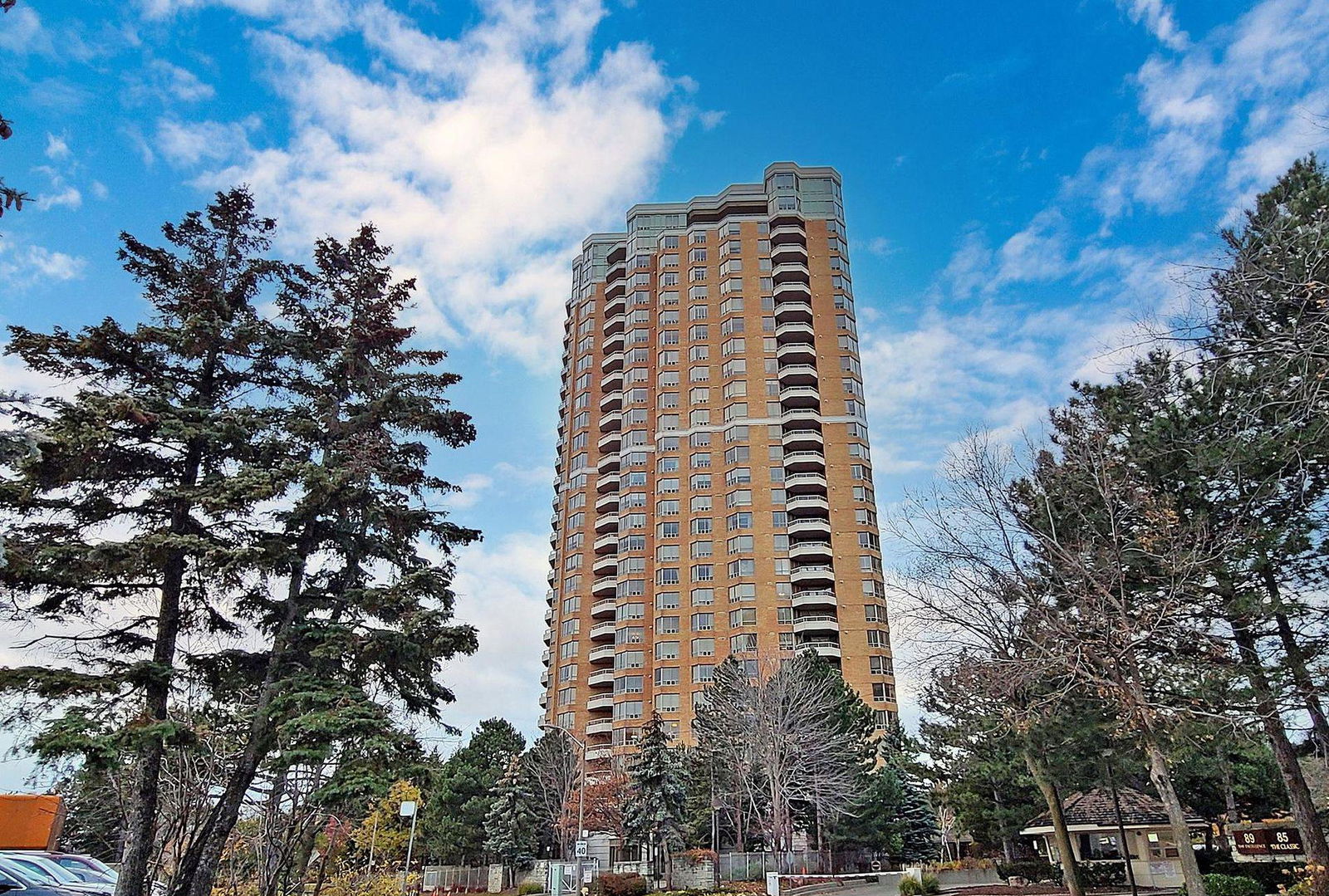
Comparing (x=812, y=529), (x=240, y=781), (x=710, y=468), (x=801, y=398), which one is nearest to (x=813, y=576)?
(x=812, y=529)

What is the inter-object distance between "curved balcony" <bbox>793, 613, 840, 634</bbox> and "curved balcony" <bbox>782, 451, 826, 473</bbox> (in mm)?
12693

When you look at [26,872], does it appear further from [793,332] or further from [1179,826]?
[793,332]

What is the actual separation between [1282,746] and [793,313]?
56.6 metres

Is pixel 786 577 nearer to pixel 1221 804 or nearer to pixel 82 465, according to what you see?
pixel 1221 804

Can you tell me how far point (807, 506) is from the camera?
63.9 metres

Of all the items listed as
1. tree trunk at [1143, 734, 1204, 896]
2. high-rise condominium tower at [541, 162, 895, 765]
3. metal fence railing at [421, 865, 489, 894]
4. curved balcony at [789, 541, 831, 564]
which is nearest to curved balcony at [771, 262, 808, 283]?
high-rise condominium tower at [541, 162, 895, 765]

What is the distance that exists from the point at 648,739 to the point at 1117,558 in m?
27.9

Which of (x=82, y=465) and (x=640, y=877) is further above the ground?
(x=82, y=465)

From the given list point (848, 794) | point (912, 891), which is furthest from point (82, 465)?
point (848, 794)

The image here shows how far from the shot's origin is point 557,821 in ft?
141

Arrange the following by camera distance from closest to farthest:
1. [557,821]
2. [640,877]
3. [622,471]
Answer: [640,877] < [557,821] < [622,471]

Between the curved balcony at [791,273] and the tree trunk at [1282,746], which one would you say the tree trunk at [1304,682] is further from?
the curved balcony at [791,273]

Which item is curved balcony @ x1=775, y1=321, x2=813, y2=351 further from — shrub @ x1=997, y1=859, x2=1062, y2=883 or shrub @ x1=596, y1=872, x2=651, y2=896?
shrub @ x1=596, y1=872, x2=651, y2=896

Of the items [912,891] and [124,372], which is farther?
[912,891]
